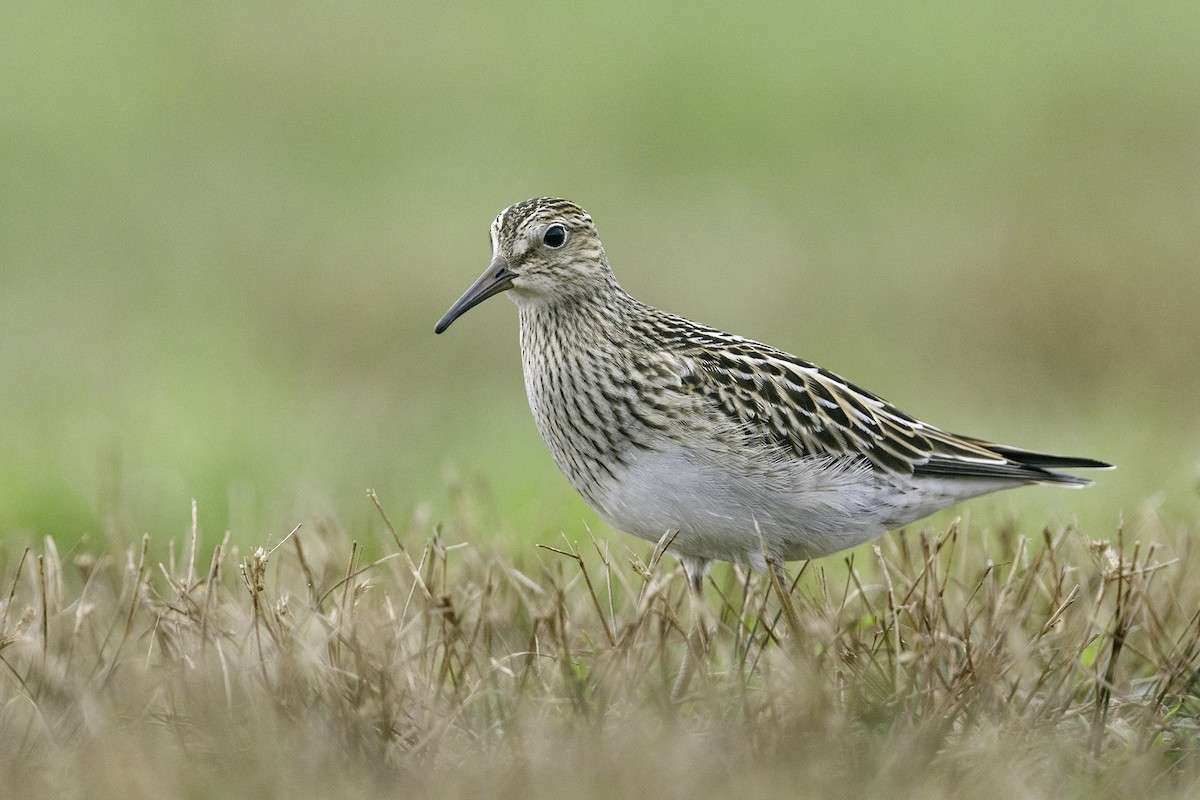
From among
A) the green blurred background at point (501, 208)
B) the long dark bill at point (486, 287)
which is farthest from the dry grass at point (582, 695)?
the green blurred background at point (501, 208)

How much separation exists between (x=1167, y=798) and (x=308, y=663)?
7.73ft

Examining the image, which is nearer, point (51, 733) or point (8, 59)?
point (51, 733)

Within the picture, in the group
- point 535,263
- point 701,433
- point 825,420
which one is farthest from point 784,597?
point 535,263

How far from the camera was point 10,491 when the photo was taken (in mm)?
8406

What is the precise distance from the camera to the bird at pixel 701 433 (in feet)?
18.6

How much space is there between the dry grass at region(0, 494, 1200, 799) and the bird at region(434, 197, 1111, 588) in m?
0.26

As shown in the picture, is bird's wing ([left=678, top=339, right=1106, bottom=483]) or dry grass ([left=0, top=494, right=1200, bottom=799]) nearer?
dry grass ([left=0, top=494, right=1200, bottom=799])

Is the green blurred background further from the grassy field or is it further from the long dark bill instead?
the long dark bill

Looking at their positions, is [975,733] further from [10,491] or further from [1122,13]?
[1122,13]

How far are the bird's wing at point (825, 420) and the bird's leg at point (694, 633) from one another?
55cm

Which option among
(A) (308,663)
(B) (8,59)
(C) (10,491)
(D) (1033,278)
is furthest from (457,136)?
(A) (308,663)

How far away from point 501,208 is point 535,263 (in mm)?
10579

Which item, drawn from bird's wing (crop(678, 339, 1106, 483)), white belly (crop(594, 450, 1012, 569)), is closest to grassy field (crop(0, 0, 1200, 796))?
white belly (crop(594, 450, 1012, 569))

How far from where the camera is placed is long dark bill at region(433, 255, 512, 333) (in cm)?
614
